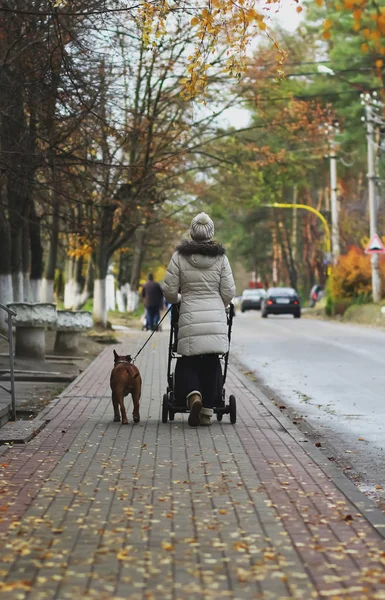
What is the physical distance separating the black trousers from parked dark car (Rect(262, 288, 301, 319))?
139ft

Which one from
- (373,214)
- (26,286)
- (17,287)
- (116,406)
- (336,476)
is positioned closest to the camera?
(336,476)

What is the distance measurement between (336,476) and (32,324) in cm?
1242

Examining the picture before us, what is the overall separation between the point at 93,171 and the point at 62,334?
3.31m

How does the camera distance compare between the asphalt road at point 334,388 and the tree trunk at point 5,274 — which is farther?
the tree trunk at point 5,274

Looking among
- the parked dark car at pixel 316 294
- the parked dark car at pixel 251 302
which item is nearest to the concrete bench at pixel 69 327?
the parked dark car at pixel 316 294

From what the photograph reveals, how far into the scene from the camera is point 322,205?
81500 millimetres

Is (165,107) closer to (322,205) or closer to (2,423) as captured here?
(2,423)

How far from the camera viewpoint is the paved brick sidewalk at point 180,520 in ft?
17.3

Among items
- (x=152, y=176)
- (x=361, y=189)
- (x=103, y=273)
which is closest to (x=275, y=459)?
(x=152, y=176)

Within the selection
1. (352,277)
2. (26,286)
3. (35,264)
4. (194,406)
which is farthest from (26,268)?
(352,277)

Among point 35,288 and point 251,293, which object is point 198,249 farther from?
point 251,293

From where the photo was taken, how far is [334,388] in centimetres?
1680

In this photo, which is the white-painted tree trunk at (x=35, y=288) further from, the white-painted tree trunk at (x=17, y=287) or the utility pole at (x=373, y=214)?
the utility pole at (x=373, y=214)

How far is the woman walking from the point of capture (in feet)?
37.4
